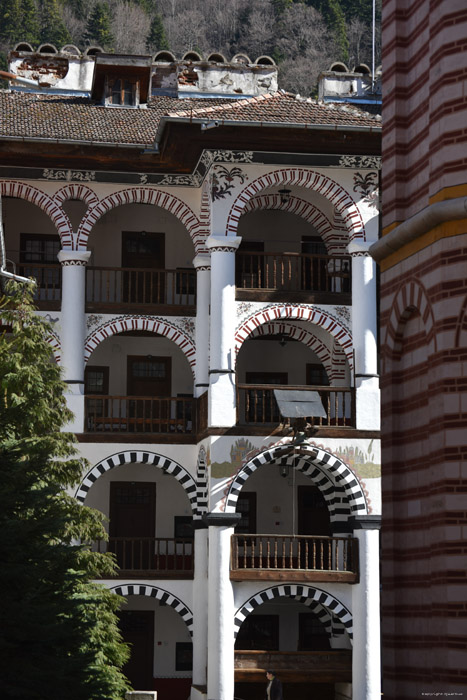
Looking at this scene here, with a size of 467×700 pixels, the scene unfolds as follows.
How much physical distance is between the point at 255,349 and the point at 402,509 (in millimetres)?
16846

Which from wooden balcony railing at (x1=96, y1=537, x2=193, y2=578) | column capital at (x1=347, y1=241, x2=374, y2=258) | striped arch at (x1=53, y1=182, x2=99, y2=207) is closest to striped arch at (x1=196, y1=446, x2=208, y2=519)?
wooden balcony railing at (x1=96, y1=537, x2=193, y2=578)

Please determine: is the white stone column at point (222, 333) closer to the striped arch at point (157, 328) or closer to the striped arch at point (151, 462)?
the striped arch at point (157, 328)

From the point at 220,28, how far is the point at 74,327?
155 feet

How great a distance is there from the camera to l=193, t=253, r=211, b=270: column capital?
25172 millimetres

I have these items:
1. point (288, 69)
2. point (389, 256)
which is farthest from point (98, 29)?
point (389, 256)

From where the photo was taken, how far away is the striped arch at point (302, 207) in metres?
26.3

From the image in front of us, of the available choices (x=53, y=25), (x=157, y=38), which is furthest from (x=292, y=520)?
(x=157, y=38)

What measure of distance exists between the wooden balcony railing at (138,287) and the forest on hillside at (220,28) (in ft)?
94.4

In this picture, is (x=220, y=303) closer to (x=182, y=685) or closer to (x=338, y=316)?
(x=338, y=316)

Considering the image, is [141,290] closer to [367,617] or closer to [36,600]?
[367,617]

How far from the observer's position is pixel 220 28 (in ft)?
228

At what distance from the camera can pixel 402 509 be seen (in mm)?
10672

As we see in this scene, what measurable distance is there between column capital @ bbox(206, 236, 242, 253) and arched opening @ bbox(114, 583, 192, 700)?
22.5ft

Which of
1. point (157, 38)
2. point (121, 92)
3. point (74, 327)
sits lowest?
point (74, 327)
